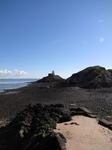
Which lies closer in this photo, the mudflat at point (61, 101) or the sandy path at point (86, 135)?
the sandy path at point (86, 135)

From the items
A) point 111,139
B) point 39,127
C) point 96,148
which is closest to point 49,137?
point 39,127

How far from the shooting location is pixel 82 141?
889 cm

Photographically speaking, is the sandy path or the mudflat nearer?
the sandy path

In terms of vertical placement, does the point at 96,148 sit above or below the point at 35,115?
below

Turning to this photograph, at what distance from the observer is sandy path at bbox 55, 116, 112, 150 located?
27.5 ft

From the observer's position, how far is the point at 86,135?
9.72 meters

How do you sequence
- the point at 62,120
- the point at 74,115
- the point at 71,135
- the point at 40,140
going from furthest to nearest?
the point at 74,115
the point at 62,120
the point at 71,135
the point at 40,140

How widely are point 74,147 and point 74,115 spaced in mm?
6260

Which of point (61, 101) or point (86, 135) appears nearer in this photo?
point (86, 135)

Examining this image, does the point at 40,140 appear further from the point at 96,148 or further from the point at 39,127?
the point at 96,148

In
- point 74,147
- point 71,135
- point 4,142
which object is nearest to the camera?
point 74,147

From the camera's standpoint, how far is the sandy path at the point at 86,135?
8371 mm

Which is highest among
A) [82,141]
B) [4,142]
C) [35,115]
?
[35,115]

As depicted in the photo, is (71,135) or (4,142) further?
(4,142)
